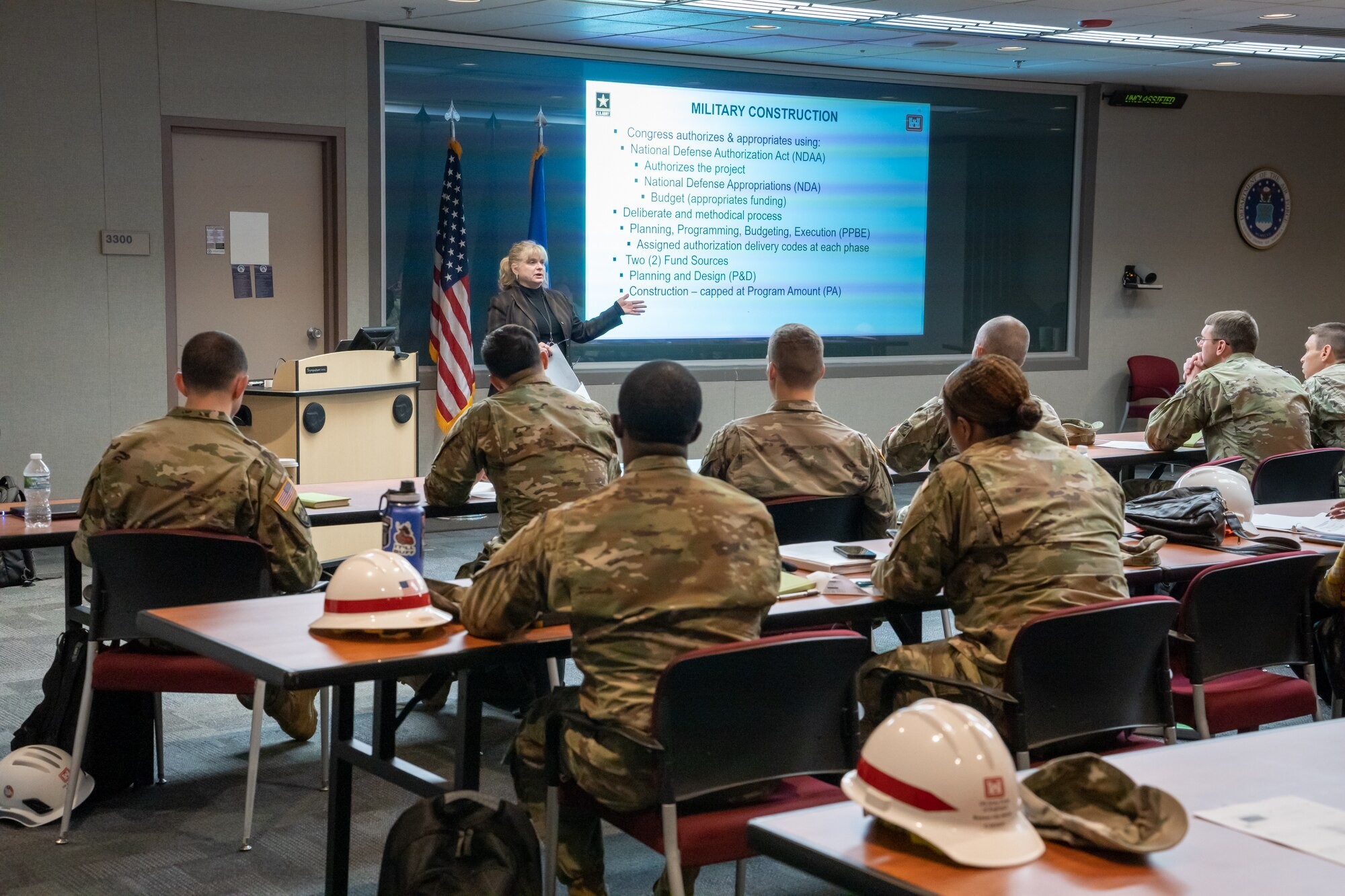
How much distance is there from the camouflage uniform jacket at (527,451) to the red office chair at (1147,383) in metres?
7.81

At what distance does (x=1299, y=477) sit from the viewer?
18.2ft

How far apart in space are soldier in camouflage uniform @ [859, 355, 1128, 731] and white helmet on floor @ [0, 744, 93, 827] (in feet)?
6.76

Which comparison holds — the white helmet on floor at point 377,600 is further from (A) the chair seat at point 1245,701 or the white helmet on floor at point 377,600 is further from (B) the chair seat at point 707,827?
(A) the chair seat at point 1245,701

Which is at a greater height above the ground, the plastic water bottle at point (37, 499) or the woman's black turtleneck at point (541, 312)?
the woman's black turtleneck at point (541, 312)

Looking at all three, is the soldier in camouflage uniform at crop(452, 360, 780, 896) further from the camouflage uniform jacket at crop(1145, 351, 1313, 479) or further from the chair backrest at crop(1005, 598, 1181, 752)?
the camouflage uniform jacket at crop(1145, 351, 1313, 479)

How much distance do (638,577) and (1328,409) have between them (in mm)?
4565

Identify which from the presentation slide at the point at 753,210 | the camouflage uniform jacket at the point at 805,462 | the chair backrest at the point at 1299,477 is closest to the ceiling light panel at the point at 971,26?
the presentation slide at the point at 753,210

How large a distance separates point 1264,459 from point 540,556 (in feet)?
12.4

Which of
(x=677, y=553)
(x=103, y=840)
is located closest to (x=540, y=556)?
(x=677, y=553)

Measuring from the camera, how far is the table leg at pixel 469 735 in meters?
2.87

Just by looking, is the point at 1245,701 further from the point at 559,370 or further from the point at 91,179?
the point at 91,179

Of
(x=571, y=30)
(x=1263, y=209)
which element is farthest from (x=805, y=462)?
(x=1263, y=209)

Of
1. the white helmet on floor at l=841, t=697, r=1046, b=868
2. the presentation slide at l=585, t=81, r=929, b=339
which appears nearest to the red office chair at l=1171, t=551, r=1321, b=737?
the white helmet on floor at l=841, t=697, r=1046, b=868

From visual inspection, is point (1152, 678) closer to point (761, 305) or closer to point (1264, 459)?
point (1264, 459)
